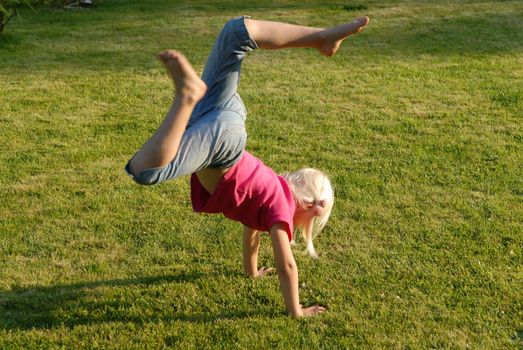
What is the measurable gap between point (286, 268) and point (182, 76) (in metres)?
1.03

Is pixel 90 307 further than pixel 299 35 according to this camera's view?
Yes

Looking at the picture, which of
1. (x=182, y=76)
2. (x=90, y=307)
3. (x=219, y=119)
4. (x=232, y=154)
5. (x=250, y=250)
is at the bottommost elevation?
(x=90, y=307)

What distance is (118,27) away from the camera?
28.5ft

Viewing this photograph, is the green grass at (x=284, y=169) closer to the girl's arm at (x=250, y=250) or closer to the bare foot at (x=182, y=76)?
the girl's arm at (x=250, y=250)

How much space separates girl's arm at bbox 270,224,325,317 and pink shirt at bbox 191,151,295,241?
0.15 feet

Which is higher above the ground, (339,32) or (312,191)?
(339,32)

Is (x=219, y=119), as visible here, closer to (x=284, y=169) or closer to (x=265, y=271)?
(x=265, y=271)

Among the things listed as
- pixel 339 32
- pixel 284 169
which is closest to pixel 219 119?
pixel 339 32

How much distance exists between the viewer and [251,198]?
9.74ft

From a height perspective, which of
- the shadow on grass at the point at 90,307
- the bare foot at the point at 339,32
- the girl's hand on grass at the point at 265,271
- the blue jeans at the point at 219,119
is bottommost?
the shadow on grass at the point at 90,307

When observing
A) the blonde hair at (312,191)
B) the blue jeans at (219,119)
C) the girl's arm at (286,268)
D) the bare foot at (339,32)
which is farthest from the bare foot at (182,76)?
the blonde hair at (312,191)

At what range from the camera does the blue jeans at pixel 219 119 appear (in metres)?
2.57

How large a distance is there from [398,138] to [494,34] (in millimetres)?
3684

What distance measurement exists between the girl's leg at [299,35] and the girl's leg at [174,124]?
48cm
